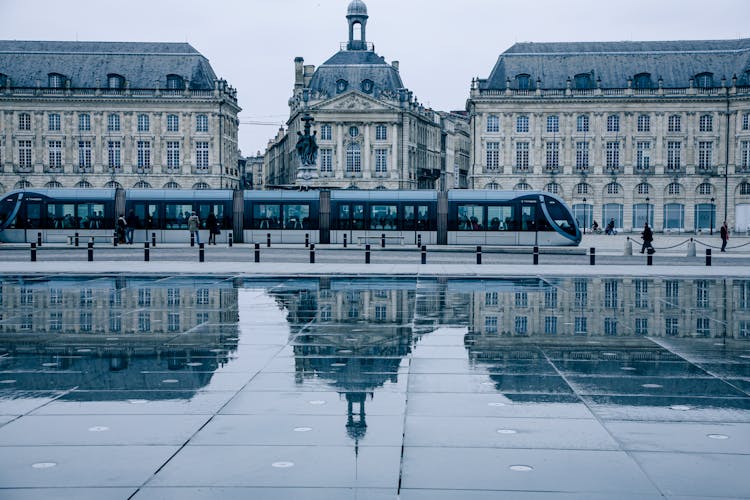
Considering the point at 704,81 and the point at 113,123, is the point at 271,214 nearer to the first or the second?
the point at 113,123

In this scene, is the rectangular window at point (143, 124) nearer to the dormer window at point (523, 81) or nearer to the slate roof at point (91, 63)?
the slate roof at point (91, 63)

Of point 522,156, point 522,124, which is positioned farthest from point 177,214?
point 522,124

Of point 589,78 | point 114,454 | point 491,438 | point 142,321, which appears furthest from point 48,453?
point 589,78

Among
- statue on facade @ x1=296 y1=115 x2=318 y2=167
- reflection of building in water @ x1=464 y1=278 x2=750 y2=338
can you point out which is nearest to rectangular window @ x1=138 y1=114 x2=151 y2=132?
statue on facade @ x1=296 y1=115 x2=318 y2=167

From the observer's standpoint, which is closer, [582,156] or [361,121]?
[582,156]

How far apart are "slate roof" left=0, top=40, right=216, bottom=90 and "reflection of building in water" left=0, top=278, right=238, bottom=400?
74.3 metres

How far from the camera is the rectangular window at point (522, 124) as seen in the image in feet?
311

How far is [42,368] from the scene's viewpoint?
1279 centimetres

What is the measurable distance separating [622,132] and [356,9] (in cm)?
3475

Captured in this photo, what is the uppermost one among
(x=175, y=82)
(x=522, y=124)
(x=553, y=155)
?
(x=175, y=82)

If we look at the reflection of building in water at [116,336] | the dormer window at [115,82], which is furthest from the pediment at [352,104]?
the reflection of building in water at [116,336]

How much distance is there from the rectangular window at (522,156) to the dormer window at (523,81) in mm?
5306

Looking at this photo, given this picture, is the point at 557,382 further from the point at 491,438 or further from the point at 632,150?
the point at 632,150

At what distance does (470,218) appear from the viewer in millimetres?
52156
